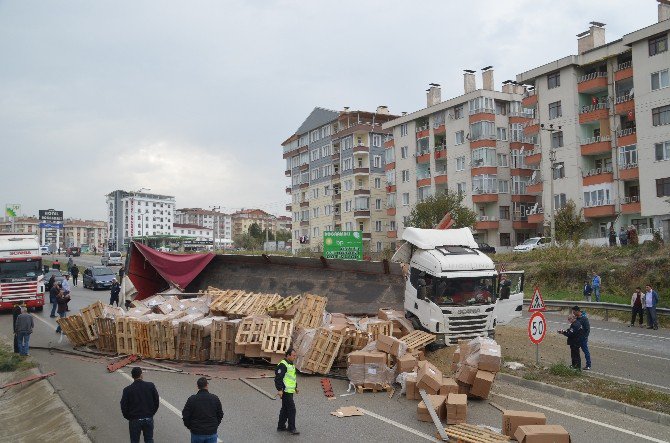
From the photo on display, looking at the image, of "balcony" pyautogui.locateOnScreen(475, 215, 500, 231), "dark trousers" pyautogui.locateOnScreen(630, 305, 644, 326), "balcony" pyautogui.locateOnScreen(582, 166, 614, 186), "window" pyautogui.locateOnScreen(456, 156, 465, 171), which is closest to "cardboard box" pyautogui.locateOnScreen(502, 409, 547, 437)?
"dark trousers" pyautogui.locateOnScreen(630, 305, 644, 326)

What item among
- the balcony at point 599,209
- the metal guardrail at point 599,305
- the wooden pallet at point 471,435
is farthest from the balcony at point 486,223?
the wooden pallet at point 471,435

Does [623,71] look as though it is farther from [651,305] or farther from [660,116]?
[651,305]

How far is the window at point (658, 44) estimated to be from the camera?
38.4 metres

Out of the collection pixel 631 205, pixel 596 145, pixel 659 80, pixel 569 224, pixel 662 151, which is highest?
pixel 659 80

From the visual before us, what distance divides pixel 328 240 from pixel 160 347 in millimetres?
24041

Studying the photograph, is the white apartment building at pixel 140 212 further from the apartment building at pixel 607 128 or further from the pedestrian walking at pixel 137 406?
the pedestrian walking at pixel 137 406

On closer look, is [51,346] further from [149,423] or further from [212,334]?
[149,423]

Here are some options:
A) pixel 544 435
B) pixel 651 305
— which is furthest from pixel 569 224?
pixel 544 435

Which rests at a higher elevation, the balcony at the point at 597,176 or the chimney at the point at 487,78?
A: the chimney at the point at 487,78

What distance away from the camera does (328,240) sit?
39.2 m

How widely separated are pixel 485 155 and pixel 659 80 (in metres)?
18.3

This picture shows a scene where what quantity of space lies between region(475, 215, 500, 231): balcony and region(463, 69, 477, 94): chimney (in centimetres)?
1366

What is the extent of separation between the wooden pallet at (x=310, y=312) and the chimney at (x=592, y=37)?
38547mm

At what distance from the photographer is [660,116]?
38.9 metres
